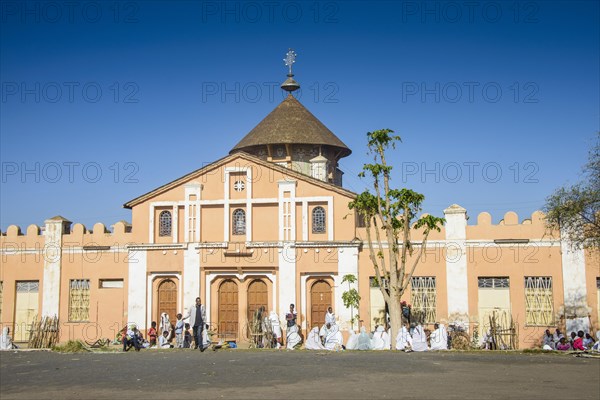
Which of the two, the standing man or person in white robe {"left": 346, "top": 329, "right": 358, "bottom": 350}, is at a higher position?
the standing man

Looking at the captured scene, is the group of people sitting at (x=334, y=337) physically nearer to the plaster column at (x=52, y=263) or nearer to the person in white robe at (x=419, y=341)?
the person in white robe at (x=419, y=341)

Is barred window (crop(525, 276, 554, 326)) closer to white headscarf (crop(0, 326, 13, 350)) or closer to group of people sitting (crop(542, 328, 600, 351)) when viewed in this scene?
group of people sitting (crop(542, 328, 600, 351))

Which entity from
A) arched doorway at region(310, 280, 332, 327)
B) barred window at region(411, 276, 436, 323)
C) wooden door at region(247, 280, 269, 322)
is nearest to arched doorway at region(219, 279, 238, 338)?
wooden door at region(247, 280, 269, 322)

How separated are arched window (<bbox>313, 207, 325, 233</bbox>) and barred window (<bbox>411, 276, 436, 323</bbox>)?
4288mm

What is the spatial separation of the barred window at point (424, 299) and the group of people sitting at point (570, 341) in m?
4.26

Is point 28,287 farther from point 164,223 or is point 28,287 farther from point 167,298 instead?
point 164,223

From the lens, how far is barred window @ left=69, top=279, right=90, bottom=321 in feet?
97.9

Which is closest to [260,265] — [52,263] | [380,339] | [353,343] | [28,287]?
[353,343]

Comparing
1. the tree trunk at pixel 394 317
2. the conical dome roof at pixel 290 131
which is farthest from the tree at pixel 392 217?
the conical dome roof at pixel 290 131

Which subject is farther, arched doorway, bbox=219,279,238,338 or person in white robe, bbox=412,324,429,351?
arched doorway, bbox=219,279,238,338

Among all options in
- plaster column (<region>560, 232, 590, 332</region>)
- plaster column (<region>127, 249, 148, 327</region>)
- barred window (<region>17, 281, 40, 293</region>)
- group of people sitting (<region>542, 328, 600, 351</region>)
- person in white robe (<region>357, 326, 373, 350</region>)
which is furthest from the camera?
barred window (<region>17, 281, 40, 293</region>)

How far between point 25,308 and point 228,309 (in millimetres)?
9430

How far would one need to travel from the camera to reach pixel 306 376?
15.6 m

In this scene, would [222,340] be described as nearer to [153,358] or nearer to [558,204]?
[153,358]
